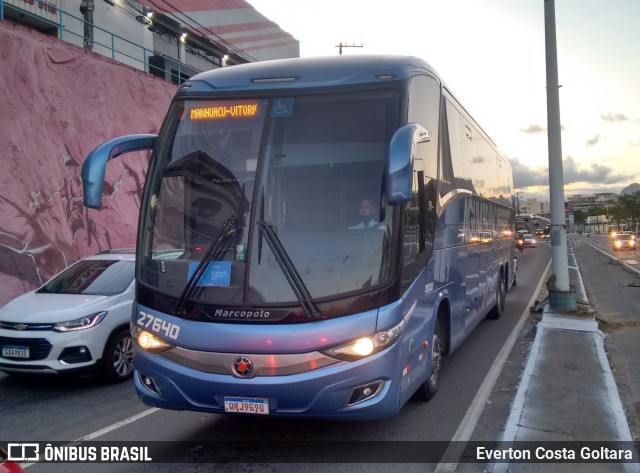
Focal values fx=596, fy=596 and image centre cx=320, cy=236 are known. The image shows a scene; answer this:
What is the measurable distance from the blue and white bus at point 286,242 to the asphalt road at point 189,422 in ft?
1.86

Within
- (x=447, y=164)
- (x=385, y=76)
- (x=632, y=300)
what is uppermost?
(x=385, y=76)

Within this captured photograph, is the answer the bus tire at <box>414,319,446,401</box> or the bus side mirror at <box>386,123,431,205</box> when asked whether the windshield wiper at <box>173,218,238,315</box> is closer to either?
the bus side mirror at <box>386,123,431,205</box>

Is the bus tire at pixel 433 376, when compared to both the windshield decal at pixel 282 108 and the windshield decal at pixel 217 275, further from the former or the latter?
the windshield decal at pixel 282 108

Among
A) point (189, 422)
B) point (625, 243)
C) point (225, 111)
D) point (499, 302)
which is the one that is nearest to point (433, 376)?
point (189, 422)

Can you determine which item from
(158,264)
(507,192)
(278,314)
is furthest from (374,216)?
(507,192)

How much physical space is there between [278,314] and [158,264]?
4.16ft

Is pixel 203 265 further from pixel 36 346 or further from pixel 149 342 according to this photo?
pixel 36 346

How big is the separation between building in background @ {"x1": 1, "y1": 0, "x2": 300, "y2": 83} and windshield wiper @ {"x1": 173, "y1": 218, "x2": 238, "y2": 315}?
56.4 feet

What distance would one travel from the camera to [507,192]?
15281mm

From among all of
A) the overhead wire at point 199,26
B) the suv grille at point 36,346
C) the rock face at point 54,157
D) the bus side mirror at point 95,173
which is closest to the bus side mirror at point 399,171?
the bus side mirror at point 95,173

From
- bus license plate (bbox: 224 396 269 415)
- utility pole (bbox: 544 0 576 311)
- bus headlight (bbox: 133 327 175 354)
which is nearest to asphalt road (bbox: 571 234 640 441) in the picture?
utility pole (bbox: 544 0 576 311)

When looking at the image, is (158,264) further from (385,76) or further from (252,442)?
(385,76)

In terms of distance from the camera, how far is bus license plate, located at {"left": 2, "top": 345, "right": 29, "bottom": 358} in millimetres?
7164

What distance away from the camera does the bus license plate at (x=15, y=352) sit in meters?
7.16
